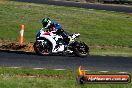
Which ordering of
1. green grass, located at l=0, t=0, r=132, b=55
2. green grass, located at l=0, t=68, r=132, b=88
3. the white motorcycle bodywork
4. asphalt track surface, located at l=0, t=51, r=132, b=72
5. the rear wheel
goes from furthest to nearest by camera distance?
green grass, located at l=0, t=0, r=132, b=55 → the white motorcycle bodywork → the rear wheel → asphalt track surface, located at l=0, t=51, r=132, b=72 → green grass, located at l=0, t=68, r=132, b=88

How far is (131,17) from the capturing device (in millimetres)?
45812

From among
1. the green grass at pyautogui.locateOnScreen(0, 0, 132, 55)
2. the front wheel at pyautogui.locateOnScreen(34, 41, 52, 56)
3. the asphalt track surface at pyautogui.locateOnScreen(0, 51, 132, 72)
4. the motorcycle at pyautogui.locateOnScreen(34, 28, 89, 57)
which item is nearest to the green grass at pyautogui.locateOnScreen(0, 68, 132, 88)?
the asphalt track surface at pyautogui.locateOnScreen(0, 51, 132, 72)

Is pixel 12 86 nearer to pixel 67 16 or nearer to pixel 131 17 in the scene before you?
pixel 67 16

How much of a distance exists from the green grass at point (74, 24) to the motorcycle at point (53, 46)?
7042 mm

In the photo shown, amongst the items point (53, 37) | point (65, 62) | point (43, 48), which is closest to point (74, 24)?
point (53, 37)

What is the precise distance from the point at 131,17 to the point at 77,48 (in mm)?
23894

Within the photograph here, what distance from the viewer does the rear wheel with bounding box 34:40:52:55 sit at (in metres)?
22.5

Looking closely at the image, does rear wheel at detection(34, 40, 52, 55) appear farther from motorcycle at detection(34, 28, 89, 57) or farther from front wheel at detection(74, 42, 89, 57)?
front wheel at detection(74, 42, 89, 57)

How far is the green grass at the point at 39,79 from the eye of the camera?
1505cm

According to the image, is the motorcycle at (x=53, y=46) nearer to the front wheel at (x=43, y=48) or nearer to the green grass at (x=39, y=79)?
the front wheel at (x=43, y=48)

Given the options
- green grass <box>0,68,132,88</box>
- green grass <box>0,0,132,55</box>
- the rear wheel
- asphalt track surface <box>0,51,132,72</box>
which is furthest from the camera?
green grass <box>0,0,132,55</box>

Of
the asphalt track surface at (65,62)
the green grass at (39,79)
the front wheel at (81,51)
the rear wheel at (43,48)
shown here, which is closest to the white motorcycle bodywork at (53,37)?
the rear wheel at (43,48)

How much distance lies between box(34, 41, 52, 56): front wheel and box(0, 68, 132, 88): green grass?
410cm

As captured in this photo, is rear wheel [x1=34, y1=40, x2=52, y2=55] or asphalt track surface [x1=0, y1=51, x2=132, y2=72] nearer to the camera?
asphalt track surface [x1=0, y1=51, x2=132, y2=72]
